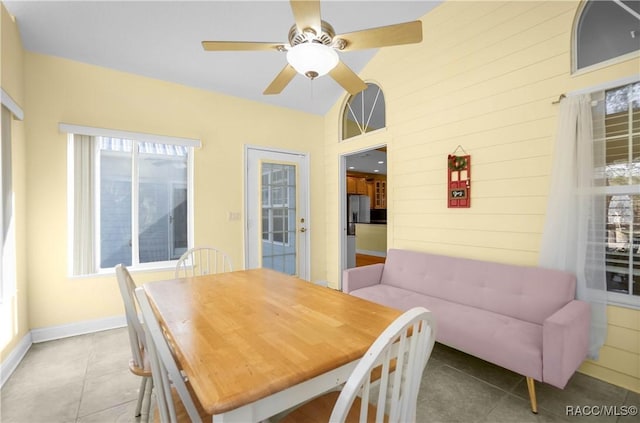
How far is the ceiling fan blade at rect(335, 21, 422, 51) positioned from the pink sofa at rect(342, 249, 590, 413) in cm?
186

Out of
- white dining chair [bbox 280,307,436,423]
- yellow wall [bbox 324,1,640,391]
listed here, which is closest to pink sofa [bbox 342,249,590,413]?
yellow wall [bbox 324,1,640,391]

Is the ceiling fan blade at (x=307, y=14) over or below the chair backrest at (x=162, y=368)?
over

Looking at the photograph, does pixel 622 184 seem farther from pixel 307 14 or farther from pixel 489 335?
pixel 307 14

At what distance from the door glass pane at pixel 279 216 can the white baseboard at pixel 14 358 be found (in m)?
2.40

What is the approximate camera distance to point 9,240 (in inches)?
92.1

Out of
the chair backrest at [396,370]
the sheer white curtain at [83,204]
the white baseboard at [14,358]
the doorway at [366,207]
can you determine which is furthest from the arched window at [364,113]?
the white baseboard at [14,358]

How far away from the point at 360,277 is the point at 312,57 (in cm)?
221

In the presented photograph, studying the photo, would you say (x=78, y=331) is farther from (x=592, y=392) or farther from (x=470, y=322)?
(x=592, y=392)

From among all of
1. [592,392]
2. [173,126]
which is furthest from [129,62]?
[592,392]

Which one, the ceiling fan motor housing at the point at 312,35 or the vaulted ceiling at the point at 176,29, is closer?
the ceiling fan motor housing at the point at 312,35

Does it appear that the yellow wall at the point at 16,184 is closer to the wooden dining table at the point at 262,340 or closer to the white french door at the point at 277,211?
the wooden dining table at the point at 262,340

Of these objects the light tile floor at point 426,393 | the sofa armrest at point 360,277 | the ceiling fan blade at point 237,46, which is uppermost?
the ceiling fan blade at point 237,46

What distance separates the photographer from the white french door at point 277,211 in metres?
4.04

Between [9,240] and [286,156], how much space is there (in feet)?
9.87
